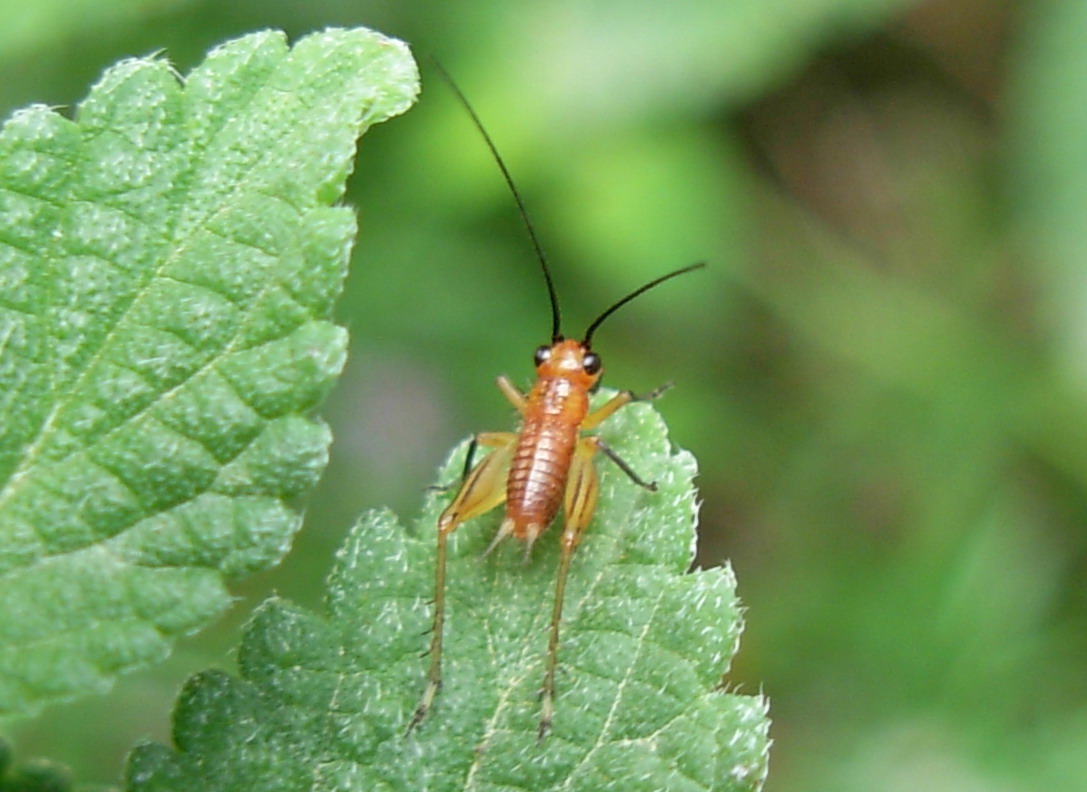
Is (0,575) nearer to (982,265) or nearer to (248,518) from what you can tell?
(248,518)

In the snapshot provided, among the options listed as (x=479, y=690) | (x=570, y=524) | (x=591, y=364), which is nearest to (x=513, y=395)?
(x=591, y=364)

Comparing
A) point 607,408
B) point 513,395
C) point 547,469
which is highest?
point 513,395

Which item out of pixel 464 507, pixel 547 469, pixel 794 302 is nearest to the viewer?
pixel 464 507

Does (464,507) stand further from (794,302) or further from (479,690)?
(794,302)

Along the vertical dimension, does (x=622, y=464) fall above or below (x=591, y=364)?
below

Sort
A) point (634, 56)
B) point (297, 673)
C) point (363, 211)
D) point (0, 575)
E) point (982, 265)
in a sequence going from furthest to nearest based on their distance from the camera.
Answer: point (982, 265)
point (363, 211)
point (634, 56)
point (297, 673)
point (0, 575)

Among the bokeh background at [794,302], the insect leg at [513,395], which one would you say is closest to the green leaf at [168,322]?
the insect leg at [513,395]

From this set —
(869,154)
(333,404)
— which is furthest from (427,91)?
(869,154)
